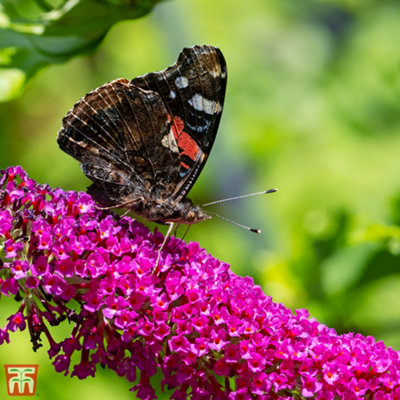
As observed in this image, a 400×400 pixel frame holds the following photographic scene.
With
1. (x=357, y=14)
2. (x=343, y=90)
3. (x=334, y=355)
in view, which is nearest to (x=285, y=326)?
(x=334, y=355)

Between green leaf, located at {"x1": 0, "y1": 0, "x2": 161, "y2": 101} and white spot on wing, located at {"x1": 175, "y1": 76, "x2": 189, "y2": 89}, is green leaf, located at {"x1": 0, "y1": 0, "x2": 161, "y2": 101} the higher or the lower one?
the higher one

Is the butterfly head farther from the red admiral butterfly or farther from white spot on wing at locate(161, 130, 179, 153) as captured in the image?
white spot on wing at locate(161, 130, 179, 153)

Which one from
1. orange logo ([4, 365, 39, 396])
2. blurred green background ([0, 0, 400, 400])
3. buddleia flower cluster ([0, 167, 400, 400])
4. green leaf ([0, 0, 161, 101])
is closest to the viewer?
buddleia flower cluster ([0, 167, 400, 400])

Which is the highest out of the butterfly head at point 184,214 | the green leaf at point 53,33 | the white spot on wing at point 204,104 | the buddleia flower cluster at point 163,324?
the green leaf at point 53,33

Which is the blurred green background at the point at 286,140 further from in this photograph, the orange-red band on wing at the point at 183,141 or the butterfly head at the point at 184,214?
the butterfly head at the point at 184,214

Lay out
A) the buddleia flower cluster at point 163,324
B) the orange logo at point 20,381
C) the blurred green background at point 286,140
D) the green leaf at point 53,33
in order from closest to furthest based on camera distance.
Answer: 1. the buddleia flower cluster at point 163,324
2. the green leaf at point 53,33
3. the orange logo at point 20,381
4. the blurred green background at point 286,140

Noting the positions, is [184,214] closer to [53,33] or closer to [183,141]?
[183,141]

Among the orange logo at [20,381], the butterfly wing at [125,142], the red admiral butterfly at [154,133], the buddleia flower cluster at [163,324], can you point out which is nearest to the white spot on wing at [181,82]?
the red admiral butterfly at [154,133]

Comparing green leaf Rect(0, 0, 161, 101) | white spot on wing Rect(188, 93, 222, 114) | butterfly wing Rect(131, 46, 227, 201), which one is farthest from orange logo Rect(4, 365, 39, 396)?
white spot on wing Rect(188, 93, 222, 114)

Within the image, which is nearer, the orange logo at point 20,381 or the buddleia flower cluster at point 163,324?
the buddleia flower cluster at point 163,324
